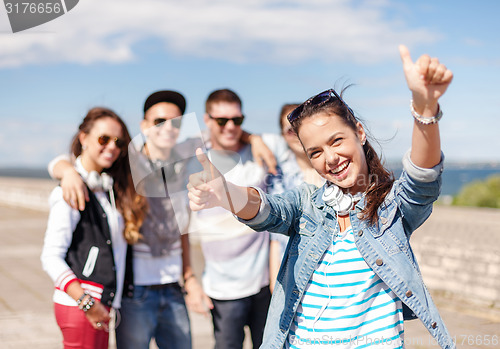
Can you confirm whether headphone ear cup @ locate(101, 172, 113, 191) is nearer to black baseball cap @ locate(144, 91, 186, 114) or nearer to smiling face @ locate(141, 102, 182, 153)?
smiling face @ locate(141, 102, 182, 153)

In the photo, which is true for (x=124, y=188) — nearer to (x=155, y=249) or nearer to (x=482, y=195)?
(x=155, y=249)

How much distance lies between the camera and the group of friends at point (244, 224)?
2.05 m

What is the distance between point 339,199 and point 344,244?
181 mm

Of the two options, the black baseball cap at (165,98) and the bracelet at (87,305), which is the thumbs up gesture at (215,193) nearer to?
the bracelet at (87,305)

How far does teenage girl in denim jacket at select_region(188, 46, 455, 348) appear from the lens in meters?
2.07

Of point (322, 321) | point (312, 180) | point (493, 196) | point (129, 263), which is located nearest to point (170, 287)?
point (129, 263)

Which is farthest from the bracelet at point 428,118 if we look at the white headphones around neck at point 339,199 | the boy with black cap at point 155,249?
the boy with black cap at point 155,249

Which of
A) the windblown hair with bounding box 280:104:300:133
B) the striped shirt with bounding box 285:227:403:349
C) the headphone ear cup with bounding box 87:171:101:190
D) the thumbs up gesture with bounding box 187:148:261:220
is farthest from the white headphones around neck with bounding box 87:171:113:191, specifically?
the striped shirt with bounding box 285:227:403:349

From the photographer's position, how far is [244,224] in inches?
96.1

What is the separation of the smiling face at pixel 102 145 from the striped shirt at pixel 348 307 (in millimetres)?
1517

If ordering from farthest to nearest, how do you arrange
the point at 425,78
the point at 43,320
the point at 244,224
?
the point at 43,320
the point at 244,224
the point at 425,78

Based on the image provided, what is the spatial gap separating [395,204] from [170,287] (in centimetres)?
170

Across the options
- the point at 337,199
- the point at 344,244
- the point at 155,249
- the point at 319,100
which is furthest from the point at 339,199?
the point at 155,249

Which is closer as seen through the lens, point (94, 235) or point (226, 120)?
point (94, 235)
